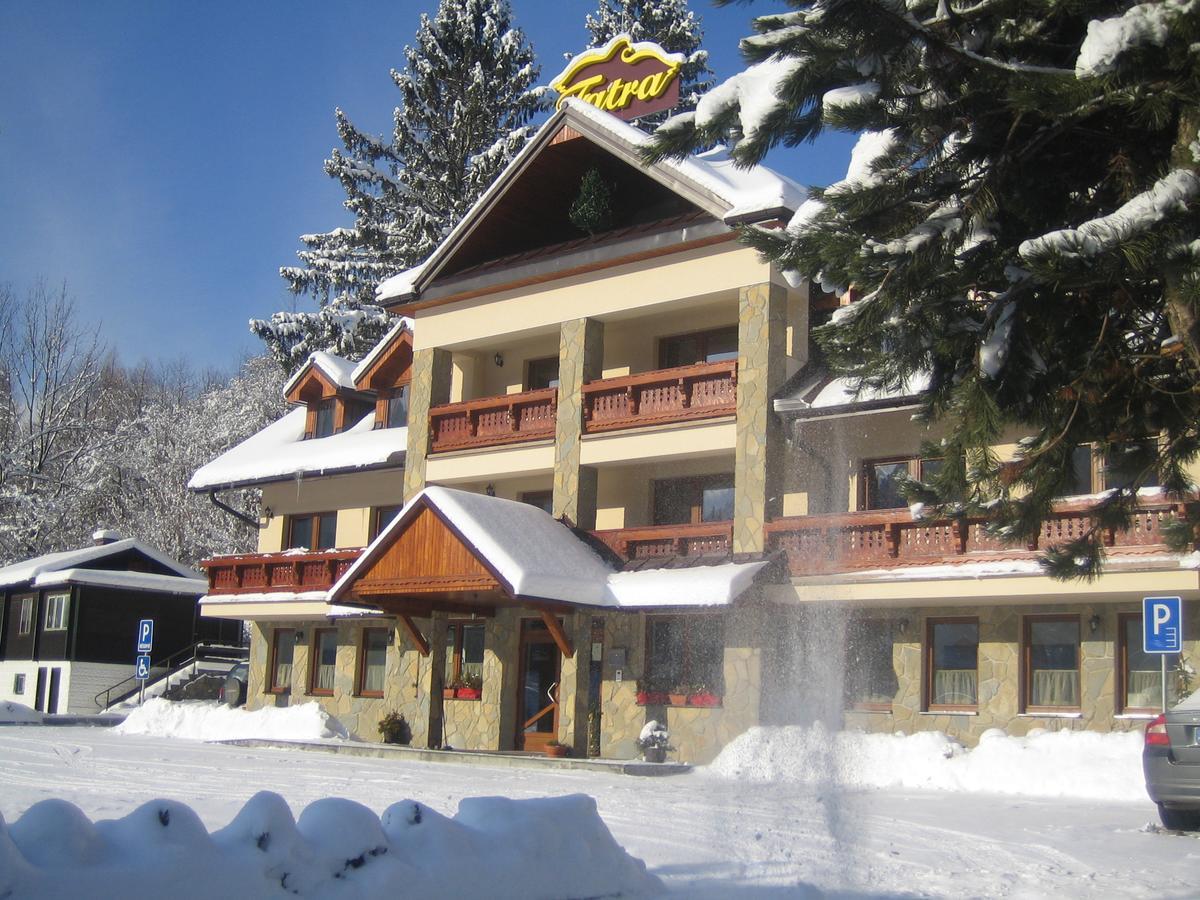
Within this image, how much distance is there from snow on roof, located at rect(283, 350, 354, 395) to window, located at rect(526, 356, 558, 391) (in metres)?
5.87

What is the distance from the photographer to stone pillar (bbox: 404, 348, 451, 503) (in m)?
28.2

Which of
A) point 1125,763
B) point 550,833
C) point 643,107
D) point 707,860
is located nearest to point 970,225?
point 550,833

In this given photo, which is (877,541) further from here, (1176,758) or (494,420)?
(1176,758)

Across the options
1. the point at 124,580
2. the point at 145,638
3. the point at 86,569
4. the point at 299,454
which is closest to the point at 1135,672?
the point at 299,454

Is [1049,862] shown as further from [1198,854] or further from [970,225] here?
[970,225]

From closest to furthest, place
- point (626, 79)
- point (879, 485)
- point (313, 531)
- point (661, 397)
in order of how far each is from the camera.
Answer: point (879, 485) → point (661, 397) → point (626, 79) → point (313, 531)

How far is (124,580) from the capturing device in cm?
4319

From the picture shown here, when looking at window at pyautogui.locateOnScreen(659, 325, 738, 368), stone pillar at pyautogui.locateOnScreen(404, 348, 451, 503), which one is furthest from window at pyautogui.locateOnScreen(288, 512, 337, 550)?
window at pyautogui.locateOnScreen(659, 325, 738, 368)

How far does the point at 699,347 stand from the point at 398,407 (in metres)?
9.36

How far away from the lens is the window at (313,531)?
106 ft

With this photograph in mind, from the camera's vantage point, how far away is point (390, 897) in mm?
6910

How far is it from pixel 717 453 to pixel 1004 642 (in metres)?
5.81

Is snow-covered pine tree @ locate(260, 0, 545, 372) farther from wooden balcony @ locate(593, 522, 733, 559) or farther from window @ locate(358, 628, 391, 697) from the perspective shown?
wooden balcony @ locate(593, 522, 733, 559)

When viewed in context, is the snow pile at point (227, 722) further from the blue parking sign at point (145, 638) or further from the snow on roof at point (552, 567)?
the snow on roof at point (552, 567)
